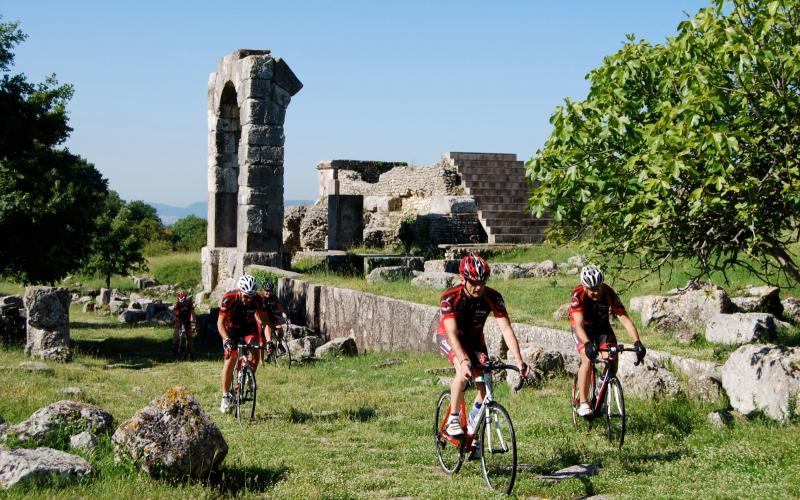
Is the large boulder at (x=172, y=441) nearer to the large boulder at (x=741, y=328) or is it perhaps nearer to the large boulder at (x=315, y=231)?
the large boulder at (x=741, y=328)

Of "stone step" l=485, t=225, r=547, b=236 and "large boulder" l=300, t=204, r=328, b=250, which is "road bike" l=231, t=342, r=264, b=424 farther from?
"large boulder" l=300, t=204, r=328, b=250

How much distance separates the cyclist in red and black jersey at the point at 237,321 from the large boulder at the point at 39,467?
3579 mm

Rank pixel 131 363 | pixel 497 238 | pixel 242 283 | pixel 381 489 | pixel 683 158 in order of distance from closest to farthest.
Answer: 1. pixel 381 489
2. pixel 683 158
3. pixel 242 283
4. pixel 131 363
5. pixel 497 238

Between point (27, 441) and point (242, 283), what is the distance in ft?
11.5

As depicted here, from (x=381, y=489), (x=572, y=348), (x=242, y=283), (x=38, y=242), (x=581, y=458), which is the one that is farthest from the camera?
(x=38, y=242)

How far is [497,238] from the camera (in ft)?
96.7

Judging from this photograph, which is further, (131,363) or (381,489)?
(131,363)

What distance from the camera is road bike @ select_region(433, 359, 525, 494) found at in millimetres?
6954

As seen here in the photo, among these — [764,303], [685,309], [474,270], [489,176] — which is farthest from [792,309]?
[489,176]

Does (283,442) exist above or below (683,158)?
below

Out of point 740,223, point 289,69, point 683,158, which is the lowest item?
point 740,223

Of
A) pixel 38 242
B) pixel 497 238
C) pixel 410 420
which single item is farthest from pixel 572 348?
pixel 497 238

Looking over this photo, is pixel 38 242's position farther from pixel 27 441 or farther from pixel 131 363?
pixel 27 441

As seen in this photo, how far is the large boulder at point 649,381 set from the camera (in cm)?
964
